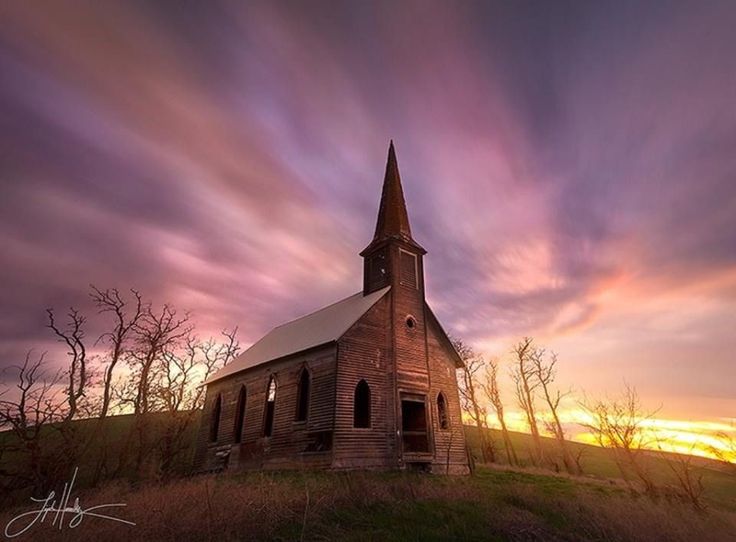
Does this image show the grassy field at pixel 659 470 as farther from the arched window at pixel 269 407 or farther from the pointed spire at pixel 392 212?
the arched window at pixel 269 407

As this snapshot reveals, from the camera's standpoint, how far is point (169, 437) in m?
26.1

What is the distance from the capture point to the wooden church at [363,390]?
19.2 metres

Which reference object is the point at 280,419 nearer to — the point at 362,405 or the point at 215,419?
the point at 362,405

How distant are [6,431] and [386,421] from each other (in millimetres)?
17974

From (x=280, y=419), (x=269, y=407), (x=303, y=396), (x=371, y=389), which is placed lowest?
(x=280, y=419)

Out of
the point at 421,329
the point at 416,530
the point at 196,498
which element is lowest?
the point at 416,530

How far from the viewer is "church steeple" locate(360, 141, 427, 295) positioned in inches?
991

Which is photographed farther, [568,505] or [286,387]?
[286,387]

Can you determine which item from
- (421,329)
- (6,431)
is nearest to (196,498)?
(6,431)

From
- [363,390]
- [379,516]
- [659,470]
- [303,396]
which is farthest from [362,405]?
[659,470]

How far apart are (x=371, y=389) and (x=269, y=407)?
25.6ft

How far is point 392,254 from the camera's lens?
82.8ft

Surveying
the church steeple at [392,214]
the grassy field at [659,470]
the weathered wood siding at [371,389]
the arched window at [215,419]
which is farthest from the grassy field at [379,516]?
the grassy field at [659,470]

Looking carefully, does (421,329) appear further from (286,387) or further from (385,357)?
(286,387)
